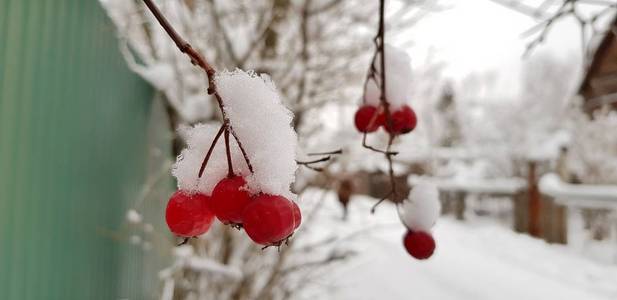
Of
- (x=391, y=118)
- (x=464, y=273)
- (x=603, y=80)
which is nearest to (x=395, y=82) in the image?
(x=391, y=118)

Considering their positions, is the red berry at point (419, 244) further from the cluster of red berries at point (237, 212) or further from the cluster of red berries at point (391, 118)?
the cluster of red berries at point (237, 212)

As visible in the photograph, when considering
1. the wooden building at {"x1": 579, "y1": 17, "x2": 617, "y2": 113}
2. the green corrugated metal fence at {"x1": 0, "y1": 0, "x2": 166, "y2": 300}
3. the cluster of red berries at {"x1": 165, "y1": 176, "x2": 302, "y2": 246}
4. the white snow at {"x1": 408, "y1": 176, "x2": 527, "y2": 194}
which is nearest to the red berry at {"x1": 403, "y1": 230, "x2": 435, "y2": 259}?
the cluster of red berries at {"x1": 165, "y1": 176, "x2": 302, "y2": 246}

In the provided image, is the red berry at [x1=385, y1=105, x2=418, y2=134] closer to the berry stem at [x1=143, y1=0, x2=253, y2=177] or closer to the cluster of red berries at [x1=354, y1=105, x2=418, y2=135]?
the cluster of red berries at [x1=354, y1=105, x2=418, y2=135]

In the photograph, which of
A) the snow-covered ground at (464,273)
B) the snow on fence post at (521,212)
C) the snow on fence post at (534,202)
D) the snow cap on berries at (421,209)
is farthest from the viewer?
the snow on fence post at (521,212)

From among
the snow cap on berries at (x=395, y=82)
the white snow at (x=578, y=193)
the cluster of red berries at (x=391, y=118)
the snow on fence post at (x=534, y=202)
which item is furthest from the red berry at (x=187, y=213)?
the snow on fence post at (x=534, y=202)

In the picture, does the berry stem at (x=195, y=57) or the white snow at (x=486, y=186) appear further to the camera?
the white snow at (x=486, y=186)

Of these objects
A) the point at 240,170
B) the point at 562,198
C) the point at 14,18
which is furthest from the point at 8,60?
the point at 562,198
